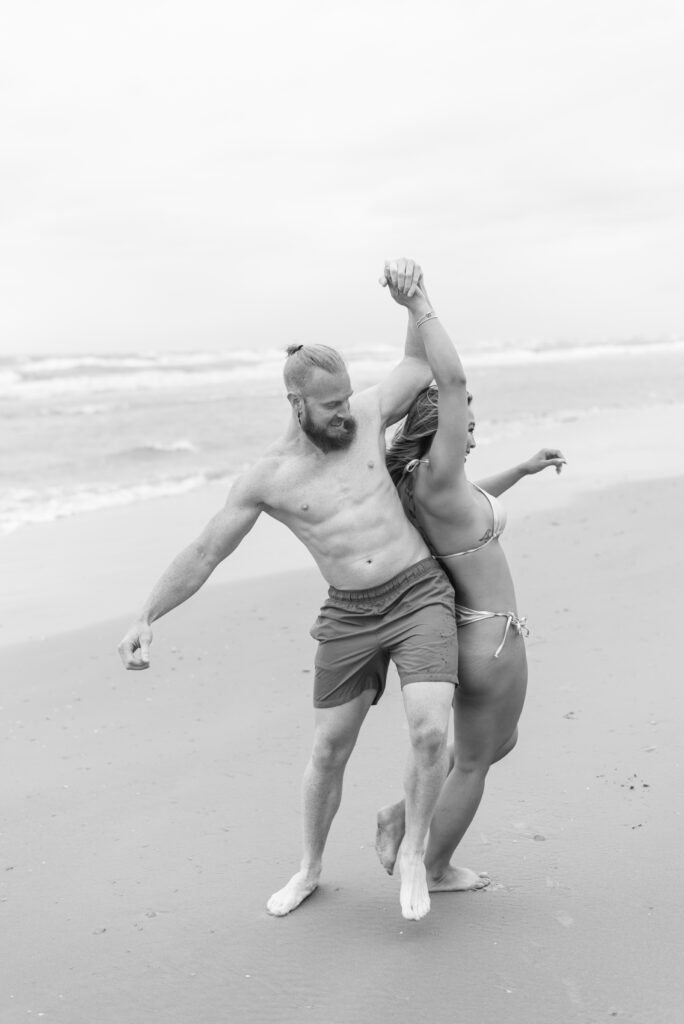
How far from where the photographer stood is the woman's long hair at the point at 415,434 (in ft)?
13.4

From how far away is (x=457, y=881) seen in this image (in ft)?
13.3

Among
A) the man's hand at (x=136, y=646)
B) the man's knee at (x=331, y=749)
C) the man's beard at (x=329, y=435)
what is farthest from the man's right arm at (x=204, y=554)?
the man's knee at (x=331, y=749)

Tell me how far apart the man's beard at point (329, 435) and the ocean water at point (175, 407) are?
26.0ft

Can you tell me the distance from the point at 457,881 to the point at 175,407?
21648 mm

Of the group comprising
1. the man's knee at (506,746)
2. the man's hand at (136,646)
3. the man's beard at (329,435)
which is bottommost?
the man's knee at (506,746)

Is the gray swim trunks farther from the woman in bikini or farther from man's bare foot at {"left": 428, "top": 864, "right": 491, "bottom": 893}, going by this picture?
man's bare foot at {"left": 428, "top": 864, "right": 491, "bottom": 893}

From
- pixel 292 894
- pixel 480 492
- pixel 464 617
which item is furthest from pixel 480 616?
pixel 292 894

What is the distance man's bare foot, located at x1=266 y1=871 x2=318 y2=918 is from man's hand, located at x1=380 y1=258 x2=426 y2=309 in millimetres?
1926

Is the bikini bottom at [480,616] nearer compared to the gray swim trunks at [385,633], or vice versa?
the gray swim trunks at [385,633]

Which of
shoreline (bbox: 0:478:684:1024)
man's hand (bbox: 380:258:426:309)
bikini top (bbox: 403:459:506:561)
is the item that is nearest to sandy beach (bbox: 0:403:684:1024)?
shoreline (bbox: 0:478:684:1024)

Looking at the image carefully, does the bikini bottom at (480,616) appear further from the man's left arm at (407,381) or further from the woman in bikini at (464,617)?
the man's left arm at (407,381)

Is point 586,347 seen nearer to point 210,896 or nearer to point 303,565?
point 303,565

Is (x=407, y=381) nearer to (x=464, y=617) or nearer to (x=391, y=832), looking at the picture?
(x=464, y=617)

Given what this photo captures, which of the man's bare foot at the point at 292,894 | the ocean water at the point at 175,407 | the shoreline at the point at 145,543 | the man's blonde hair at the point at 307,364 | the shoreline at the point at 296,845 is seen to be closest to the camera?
the shoreline at the point at 296,845
